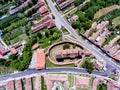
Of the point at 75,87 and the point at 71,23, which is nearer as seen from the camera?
the point at 75,87

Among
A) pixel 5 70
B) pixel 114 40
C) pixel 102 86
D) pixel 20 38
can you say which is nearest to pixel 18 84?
pixel 5 70

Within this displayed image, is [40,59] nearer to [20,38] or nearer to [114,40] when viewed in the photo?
[20,38]

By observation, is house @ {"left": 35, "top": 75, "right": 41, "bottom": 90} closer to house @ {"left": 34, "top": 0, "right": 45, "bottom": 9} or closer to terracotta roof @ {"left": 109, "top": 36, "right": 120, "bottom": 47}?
terracotta roof @ {"left": 109, "top": 36, "right": 120, "bottom": 47}

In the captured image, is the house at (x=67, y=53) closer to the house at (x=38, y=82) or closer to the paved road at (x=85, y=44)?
the paved road at (x=85, y=44)

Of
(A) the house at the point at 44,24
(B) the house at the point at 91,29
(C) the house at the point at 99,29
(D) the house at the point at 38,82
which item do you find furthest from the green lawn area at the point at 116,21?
(D) the house at the point at 38,82

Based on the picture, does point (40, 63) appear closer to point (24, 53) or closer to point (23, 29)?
point (24, 53)

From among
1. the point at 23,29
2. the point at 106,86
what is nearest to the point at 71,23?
the point at 23,29

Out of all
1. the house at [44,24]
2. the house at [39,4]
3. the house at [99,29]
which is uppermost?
the house at [39,4]

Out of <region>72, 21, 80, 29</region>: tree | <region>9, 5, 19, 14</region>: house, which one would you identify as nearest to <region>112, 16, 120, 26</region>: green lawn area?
<region>72, 21, 80, 29</region>: tree
